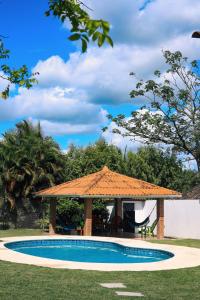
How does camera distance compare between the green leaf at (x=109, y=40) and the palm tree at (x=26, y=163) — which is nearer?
the green leaf at (x=109, y=40)

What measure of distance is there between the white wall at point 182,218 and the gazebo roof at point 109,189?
1049 millimetres

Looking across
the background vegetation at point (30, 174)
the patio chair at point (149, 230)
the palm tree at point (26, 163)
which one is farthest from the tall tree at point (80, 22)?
the palm tree at point (26, 163)

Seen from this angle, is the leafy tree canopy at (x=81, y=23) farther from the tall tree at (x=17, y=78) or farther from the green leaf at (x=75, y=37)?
the tall tree at (x=17, y=78)

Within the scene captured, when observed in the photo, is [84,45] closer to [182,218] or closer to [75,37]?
[75,37]

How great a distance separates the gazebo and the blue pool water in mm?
2463

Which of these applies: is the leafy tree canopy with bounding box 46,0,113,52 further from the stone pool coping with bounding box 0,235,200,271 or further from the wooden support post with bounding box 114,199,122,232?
the wooden support post with bounding box 114,199,122,232

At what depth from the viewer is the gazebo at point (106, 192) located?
25203 mm

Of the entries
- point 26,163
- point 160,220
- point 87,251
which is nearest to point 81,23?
point 87,251

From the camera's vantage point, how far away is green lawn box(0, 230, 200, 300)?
9234 mm

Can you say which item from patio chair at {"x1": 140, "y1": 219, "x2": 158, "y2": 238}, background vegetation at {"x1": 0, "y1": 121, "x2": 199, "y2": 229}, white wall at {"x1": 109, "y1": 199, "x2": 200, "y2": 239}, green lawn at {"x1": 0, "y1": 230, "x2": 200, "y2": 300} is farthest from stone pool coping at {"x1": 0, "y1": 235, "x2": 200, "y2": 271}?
background vegetation at {"x1": 0, "y1": 121, "x2": 199, "y2": 229}

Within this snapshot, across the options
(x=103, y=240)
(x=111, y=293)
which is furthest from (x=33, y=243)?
(x=111, y=293)

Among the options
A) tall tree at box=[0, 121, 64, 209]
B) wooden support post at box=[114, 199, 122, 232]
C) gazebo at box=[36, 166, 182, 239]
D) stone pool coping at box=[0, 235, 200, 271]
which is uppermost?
tall tree at box=[0, 121, 64, 209]

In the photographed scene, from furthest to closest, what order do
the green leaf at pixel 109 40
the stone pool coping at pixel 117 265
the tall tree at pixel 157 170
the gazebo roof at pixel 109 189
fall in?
1. the tall tree at pixel 157 170
2. the gazebo roof at pixel 109 189
3. the stone pool coping at pixel 117 265
4. the green leaf at pixel 109 40

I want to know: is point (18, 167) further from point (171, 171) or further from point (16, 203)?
point (171, 171)
